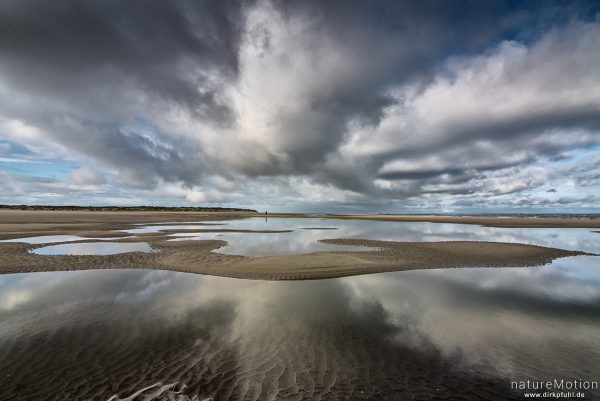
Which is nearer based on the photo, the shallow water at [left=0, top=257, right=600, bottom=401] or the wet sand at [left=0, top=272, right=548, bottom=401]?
the wet sand at [left=0, top=272, right=548, bottom=401]

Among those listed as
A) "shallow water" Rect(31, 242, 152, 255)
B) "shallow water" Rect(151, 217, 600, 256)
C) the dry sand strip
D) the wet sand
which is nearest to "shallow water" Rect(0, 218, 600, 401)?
the wet sand

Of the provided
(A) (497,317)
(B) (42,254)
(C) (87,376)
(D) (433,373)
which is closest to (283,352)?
(D) (433,373)

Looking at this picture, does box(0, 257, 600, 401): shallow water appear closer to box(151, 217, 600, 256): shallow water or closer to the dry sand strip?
the dry sand strip

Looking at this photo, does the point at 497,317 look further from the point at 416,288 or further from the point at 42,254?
the point at 42,254

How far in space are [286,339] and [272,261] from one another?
11077mm

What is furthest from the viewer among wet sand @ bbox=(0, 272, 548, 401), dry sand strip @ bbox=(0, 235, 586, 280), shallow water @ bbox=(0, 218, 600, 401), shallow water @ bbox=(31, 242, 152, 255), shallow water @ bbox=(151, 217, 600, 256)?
shallow water @ bbox=(151, 217, 600, 256)

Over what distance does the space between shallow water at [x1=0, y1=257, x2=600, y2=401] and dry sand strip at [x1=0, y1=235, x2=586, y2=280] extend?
97.7 inches

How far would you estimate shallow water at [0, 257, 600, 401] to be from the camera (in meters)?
6.22

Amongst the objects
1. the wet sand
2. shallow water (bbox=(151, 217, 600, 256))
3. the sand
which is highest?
shallow water (bbox=(151, 217, 600, 256))

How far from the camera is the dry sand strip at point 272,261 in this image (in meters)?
16.8

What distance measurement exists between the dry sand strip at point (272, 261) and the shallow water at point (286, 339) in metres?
2.48

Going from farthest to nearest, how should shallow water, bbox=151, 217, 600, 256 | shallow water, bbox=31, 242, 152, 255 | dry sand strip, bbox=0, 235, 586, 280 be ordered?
1. shallow water, bbox=151, 217, 600, 256
2. shallow water, bbox=31, 242, 152, 255
3. dry sand strip, bbox=0, 235, 586, 280

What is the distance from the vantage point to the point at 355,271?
56.2ft

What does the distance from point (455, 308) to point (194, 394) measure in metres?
10.1
